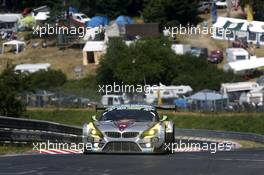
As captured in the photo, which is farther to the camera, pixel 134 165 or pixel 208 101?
pixel 208 101

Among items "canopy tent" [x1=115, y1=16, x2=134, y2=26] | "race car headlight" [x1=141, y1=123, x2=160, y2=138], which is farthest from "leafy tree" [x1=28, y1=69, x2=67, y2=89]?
"race car headlight" [x1=141, y1=123, x2=160, y2=138]

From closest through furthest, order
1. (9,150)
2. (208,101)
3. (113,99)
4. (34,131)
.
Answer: (9,150)
(34,131)
(208,101)
(113,99)

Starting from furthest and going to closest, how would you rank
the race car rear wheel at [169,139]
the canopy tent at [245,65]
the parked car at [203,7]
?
1. the parked car at [203,7]
2. the canopy tent at [245,65]
3. the race car rear wheel at [169,139]

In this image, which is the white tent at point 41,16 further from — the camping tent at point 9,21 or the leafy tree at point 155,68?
the leafy tree at point 155,68

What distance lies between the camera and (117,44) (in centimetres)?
7531

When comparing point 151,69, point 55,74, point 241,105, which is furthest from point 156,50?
point 241,105

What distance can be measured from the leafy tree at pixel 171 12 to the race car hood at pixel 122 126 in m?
75.0

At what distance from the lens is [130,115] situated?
17.7 meters

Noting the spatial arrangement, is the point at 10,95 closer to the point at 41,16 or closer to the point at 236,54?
the point at 236,54

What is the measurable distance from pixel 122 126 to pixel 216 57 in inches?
2370

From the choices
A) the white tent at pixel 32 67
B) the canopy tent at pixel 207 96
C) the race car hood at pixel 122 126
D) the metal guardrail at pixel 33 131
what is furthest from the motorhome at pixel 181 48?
the race car hood at pixel 122 126

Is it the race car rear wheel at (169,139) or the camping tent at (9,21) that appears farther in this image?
the camping tent at (9,21)

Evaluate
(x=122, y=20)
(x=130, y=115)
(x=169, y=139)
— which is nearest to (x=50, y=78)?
(x=122, y=20)

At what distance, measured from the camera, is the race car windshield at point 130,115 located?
17545 mm
